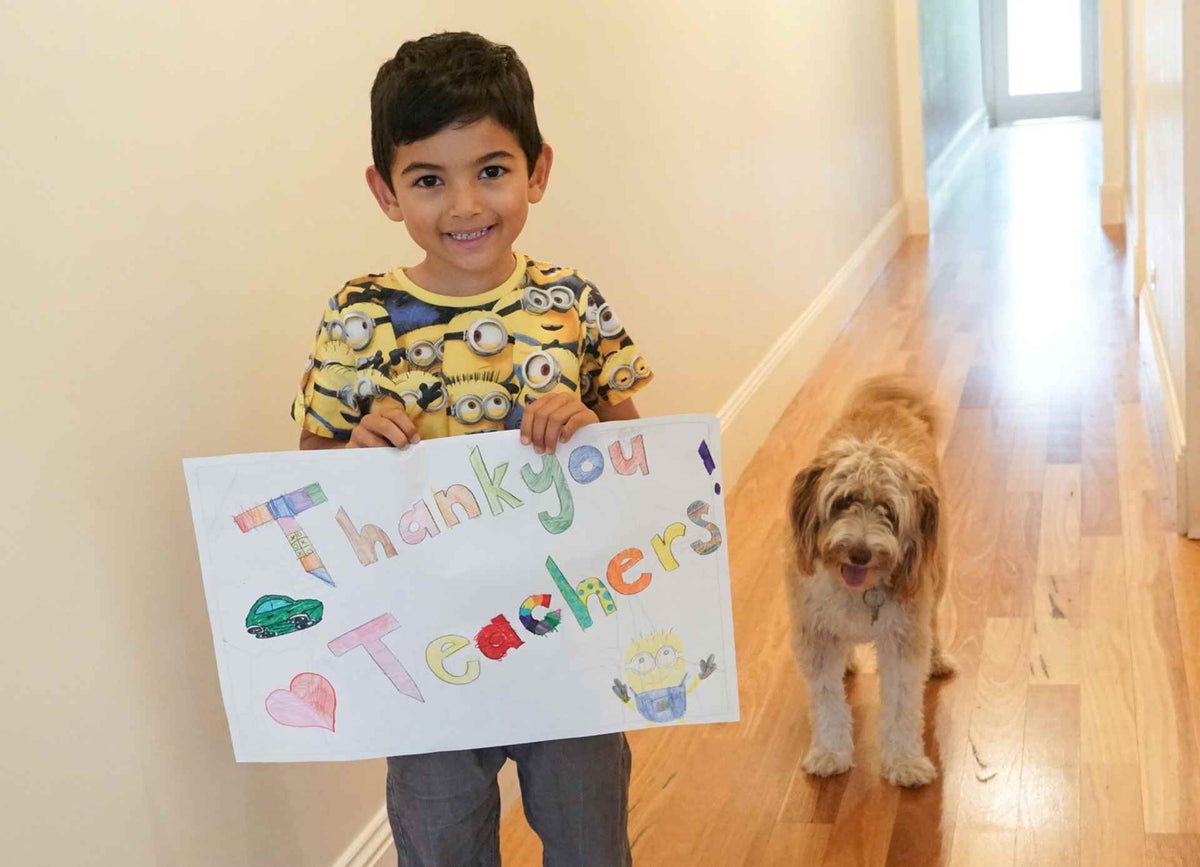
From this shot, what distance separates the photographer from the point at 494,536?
135cm

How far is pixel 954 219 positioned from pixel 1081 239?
3.99ft

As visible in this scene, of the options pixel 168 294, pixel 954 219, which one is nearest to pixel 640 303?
pixel 168 294

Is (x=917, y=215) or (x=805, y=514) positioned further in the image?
(x=917, y=215)

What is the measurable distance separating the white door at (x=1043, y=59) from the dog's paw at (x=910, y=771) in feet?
34.8

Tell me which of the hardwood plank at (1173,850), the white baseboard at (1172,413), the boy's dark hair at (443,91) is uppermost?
the boy's dark hair at (443,91)

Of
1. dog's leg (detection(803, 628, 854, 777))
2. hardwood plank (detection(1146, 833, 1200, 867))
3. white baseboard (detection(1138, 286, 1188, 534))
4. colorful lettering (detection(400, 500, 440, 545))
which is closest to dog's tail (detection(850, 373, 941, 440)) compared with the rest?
dog's leg (detection(803, 628, 854, 777))

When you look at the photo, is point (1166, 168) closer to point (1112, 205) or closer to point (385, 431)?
point (385, 431)

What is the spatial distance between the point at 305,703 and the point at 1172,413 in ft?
8.43

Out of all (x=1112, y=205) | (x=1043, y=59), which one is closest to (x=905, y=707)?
(x=1112, y=205)

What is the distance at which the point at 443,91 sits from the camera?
4.33 ft

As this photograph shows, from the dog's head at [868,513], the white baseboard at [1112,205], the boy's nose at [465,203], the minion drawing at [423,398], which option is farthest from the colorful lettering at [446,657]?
the white baseboard at [1112,205]

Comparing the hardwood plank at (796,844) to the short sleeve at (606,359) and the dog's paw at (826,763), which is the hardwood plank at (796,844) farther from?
the short sleeve at (606,359)

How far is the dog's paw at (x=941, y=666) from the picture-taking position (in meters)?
2.58

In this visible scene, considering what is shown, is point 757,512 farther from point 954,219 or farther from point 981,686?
point 954,219
